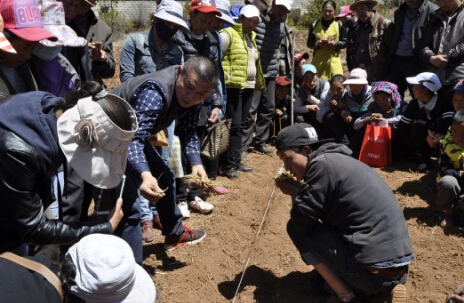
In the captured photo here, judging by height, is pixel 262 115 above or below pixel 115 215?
below

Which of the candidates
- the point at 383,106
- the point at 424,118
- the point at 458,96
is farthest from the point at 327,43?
the point at 458,96

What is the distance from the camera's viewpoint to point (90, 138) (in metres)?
2.62

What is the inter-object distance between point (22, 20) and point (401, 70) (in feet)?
18.2

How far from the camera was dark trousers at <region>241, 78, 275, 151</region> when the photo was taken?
25.6ft

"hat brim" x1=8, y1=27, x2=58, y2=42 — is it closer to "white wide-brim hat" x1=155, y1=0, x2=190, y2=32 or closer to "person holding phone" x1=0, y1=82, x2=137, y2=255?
"person holding phone" x1=0, y1=82, x2=137, y2=255

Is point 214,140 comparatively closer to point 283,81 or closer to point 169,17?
point 169,17

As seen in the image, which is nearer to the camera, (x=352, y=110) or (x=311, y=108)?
(x=352, y=110)

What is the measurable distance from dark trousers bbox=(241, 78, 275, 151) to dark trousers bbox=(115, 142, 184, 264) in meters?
3.35

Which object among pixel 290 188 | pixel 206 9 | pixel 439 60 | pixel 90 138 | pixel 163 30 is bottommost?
pixel 290 188

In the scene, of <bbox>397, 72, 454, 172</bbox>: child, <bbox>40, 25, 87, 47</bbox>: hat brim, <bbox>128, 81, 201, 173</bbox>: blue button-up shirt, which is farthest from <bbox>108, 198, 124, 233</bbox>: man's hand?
<bbox>397, 72, 454, 172</bbox>: child

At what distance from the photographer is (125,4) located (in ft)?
92.2

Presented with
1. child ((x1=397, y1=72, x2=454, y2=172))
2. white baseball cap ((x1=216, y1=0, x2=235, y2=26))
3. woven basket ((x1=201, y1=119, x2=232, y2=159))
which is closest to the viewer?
white baseball cap ((x1=216, y1=0, x2=235, y2=26))

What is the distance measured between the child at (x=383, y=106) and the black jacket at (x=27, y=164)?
5.26 meters

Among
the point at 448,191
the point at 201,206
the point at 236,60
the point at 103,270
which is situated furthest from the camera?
the point at 236,60
